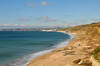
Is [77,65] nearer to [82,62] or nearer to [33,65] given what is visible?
[82,62]

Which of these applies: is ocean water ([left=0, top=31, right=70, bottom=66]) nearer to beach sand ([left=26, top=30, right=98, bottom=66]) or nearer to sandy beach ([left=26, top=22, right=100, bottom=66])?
beach sand ([left=26, top=30, right=98, bottom=66])

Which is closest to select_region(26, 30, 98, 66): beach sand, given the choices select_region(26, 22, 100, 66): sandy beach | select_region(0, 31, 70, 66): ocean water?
select_region(26, 22, 100, 66): sandy beach

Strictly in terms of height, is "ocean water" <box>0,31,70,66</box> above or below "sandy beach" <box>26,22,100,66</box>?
above

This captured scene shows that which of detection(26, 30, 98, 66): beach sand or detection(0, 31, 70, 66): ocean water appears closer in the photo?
detection(26, 30, 98, 66): beach sand

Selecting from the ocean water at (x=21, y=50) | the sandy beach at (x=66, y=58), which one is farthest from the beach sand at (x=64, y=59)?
the ocean water at (x=21, y=50)

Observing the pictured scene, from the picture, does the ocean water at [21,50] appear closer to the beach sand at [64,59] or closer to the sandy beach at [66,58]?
the beach sand at [64,59]

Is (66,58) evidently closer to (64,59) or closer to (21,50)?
(64,59)

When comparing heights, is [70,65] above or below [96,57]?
below

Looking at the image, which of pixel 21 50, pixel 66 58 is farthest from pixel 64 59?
pixel 21 50

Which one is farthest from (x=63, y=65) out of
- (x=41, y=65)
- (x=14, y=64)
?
(x=14, y=64)

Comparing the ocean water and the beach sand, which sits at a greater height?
the ocean water

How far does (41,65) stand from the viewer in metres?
28.3

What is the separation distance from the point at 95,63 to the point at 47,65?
9364mm

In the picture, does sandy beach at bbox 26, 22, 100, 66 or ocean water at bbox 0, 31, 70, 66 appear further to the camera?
ocean water at bbox 0, 31, 70, 66
